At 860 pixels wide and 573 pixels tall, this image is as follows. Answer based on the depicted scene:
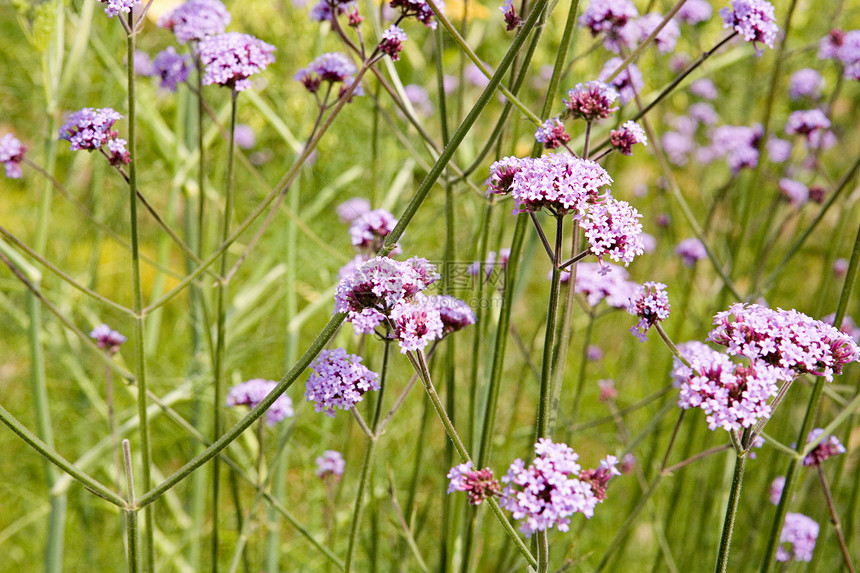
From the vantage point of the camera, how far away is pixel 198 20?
4.98ft

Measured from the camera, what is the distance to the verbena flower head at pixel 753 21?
138cm

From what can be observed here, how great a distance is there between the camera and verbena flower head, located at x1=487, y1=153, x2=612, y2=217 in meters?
0.99

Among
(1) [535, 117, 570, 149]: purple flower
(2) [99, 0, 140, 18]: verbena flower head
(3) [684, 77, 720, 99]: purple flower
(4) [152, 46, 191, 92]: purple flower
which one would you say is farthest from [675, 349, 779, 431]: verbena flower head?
(3) [684, 77, 720, 99]: purple flower

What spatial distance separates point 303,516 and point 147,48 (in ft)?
6.74

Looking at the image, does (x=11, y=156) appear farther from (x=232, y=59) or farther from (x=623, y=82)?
(x=623, y=82)

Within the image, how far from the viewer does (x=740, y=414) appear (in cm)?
92

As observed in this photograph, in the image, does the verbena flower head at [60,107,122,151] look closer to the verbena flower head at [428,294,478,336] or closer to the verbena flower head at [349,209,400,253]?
the verbena flower head at [349,209,400,253]

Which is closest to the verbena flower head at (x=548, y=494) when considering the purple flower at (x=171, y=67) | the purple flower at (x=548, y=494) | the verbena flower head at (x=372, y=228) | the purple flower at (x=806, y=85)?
the purple flower at (x=548, y=494)

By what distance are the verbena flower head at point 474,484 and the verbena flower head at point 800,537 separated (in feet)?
3.62

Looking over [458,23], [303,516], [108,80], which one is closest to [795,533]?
[303,516]

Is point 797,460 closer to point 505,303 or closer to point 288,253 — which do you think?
point 505,303

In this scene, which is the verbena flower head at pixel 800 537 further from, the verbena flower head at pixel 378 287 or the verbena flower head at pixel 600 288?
the verbena flower head at pixel 378 287

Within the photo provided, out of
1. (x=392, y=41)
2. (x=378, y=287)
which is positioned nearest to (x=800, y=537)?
(x=378, y=287)

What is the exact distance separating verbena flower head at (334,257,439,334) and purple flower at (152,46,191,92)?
36.6 inches
